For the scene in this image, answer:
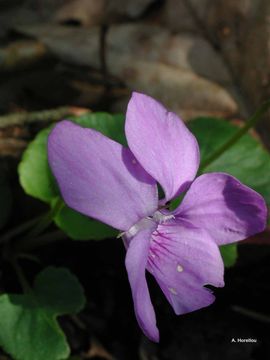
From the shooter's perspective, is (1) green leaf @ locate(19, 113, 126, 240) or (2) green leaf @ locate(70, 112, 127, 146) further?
(2) green leaf @ locate(70, 112, 127, 146)

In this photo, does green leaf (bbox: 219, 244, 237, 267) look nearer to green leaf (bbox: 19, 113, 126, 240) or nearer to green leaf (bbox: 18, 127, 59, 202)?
green leaf (bbox: 19, 113, 126, 240)

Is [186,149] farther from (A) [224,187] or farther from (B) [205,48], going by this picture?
(B) [205,48]

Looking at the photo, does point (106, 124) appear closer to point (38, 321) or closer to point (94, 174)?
point (38, 321)

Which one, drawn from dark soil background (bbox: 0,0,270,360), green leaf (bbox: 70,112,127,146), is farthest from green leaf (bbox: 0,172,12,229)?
green leaf (bbox: 70,112,127,146)

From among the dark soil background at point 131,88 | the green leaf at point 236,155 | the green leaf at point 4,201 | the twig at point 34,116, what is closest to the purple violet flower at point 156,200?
the dark soil background at point 131,88

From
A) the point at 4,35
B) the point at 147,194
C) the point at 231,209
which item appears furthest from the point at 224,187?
the point at 4,35

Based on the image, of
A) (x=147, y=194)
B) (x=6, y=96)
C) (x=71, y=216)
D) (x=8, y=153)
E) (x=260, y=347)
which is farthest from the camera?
(x=6, y=96)
